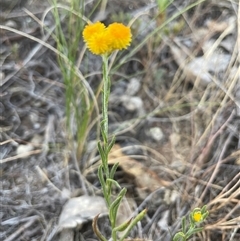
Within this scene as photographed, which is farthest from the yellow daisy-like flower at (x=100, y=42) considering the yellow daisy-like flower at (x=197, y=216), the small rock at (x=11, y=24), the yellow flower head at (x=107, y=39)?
the small rock at (x=11, y=24)

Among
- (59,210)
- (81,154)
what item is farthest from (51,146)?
(59,210)

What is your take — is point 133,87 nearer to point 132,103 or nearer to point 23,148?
point 132,103

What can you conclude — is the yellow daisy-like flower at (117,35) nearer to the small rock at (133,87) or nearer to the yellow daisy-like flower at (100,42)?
the yellow daisy-like flower at (100,42)

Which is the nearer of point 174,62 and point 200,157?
point 200,157

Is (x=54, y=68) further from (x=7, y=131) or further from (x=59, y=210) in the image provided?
(x=59, y=210)

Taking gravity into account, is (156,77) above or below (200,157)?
above

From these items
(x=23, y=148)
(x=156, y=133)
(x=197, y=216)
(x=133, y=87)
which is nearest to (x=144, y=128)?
(x=156, y=133)

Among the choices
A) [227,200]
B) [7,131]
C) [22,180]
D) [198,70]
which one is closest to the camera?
[227,200]

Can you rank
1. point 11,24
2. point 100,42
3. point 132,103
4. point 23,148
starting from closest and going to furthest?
point 100,42 → point 23,148 → point 132,103 → point 11,24

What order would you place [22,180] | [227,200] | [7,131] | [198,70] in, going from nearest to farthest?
[227,200] → [22,180] → [7,131] → [198,70]
